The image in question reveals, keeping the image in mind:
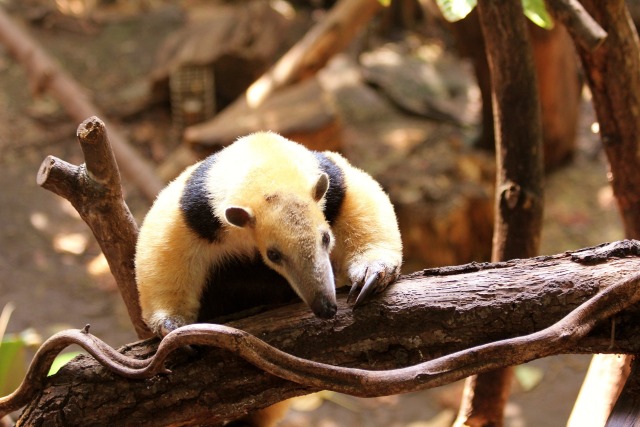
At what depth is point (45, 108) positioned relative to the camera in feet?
33.6

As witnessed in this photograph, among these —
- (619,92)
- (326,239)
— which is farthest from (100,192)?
(619,92)

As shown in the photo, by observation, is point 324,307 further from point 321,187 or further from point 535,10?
point 535,10

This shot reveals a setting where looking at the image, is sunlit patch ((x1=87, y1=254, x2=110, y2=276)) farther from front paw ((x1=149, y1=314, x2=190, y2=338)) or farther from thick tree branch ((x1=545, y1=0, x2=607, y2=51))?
thick tree branch ((x1=545, y1=0, x2=607, y2=51))

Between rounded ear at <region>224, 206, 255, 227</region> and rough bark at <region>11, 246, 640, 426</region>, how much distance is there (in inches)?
18.4

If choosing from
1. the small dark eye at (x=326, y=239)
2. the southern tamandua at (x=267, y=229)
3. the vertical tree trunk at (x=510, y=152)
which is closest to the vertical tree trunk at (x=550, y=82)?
the vertical tree trunk at (x=510, y=152)

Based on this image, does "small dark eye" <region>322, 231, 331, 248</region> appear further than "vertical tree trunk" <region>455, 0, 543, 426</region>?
No

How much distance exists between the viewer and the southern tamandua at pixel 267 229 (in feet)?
9.60

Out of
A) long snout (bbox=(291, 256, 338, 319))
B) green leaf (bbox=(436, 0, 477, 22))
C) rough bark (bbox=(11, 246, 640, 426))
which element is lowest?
rough bark (bbox=(11, 246, 640, 426))

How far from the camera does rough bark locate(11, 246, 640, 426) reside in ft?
8.61

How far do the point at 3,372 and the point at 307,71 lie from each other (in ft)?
17.1

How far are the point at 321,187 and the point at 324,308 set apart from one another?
523 mm

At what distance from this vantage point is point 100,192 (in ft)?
9.71

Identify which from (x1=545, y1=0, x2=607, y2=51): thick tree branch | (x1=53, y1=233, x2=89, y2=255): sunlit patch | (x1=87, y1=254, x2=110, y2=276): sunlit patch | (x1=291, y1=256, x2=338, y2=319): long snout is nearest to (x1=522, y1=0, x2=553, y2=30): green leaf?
(x1=545, y1=0, x2=607, y2=51): thick tree branch

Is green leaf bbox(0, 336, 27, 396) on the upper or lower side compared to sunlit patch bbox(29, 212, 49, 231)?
lower
